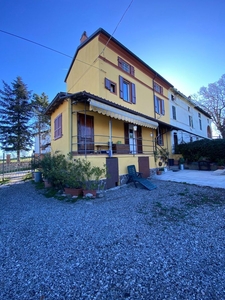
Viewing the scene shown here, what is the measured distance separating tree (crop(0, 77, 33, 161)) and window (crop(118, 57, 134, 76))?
2456cm

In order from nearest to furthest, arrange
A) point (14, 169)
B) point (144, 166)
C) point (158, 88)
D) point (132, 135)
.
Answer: point (144, 166) < point (132, 135) < point (14, 169) < point (158, 88)

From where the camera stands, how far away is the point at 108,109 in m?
9.55

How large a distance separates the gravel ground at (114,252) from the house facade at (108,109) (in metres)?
4.42

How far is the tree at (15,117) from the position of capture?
2900 centimetres

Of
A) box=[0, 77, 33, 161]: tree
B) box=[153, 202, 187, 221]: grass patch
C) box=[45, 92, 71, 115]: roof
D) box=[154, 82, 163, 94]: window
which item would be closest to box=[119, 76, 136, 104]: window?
box=[154, 82, 163, 94]: window

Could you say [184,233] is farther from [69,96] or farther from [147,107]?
[147,107]

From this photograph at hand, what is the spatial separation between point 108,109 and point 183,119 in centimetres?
2116

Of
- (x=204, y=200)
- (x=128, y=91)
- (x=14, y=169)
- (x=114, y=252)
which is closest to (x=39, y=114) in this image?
(x=14, y=169)

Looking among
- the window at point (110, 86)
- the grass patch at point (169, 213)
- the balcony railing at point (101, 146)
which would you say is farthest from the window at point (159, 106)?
the grass patch at point (169, 213)

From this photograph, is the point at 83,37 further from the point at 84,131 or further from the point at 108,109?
the point at 84,131

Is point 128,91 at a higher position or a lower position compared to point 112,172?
higher

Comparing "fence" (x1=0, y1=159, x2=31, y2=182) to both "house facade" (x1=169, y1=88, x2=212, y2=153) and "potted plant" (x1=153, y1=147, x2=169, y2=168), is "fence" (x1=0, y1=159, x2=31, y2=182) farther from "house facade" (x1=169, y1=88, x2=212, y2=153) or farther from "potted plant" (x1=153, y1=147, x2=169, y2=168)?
"house facade" (x1=169, y1=88, x2=212, y2=153)

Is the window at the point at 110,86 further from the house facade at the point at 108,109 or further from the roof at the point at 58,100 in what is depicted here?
the roof at the point at 58,100

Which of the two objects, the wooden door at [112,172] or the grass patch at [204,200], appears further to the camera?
the wooden door at [112,172]
